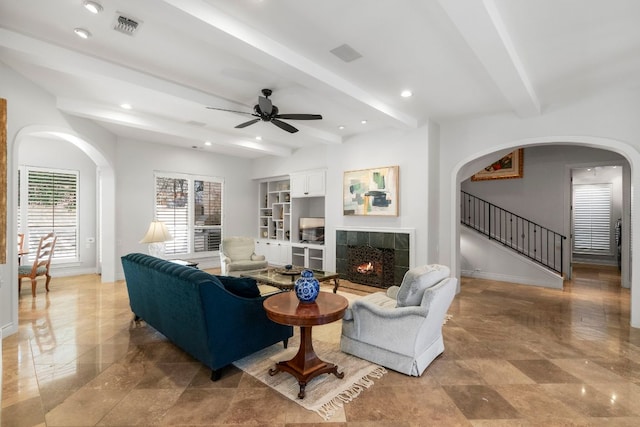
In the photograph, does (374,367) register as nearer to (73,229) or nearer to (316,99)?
(316,99)

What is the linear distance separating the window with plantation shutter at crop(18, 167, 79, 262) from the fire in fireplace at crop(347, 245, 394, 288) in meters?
6.01

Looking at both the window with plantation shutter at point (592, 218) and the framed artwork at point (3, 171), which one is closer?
the framed artwork at point (3, 171)

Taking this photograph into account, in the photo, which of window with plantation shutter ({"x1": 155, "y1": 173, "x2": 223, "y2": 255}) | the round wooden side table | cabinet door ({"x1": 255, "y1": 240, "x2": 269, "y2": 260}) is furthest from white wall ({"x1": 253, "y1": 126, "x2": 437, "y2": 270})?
the round wooden side table

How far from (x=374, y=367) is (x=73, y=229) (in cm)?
716

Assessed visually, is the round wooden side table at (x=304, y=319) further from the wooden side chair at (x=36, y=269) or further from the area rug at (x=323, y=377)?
the wooden side chair at (x=36, y=269)

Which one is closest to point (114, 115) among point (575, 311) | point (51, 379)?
point (51, 379)

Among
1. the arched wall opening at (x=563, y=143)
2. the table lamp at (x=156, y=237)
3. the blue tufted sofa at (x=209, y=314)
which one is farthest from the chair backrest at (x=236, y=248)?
the arched wall opening at (x=563, y=143)

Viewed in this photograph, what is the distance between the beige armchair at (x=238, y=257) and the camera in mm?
6152

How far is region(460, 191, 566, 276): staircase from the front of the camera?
6.96 m

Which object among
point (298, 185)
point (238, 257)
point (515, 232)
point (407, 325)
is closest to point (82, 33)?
point (407, 325)

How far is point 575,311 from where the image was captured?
4.61 meters

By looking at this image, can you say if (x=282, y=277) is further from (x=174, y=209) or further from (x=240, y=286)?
(x=174, y=209)

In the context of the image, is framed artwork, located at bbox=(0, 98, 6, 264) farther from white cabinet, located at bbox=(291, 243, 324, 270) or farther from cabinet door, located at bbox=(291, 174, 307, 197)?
cabinet door, located at bbox=(291, 174, 307, 197)

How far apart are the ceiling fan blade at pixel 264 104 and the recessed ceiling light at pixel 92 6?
1.78 meters
